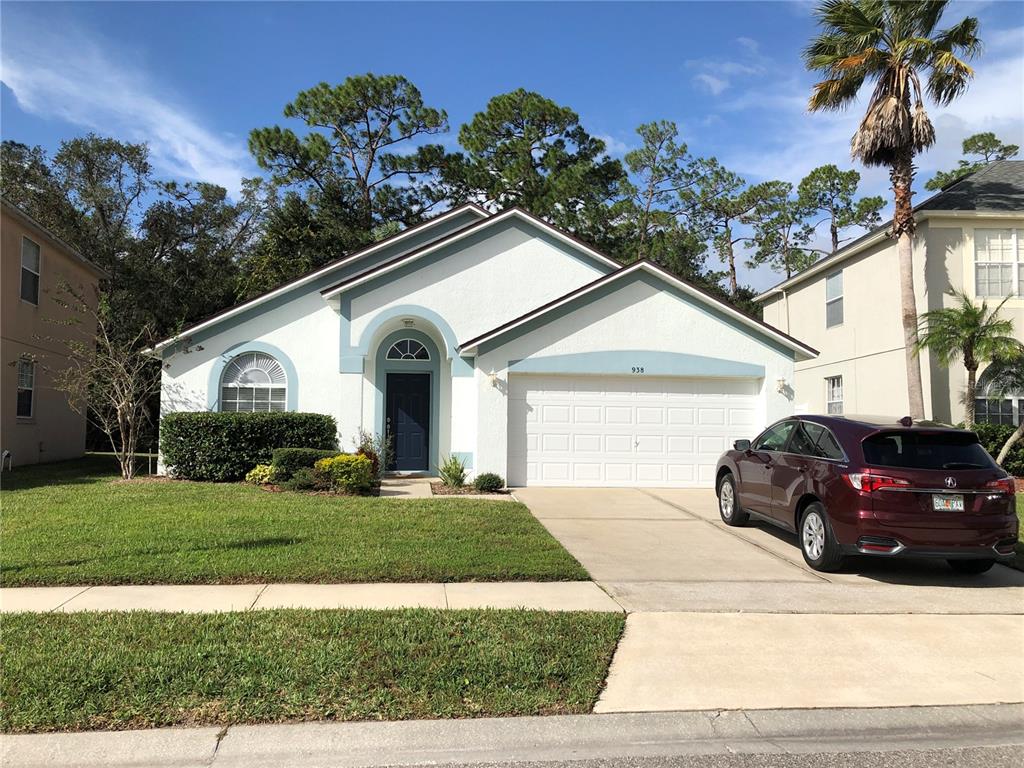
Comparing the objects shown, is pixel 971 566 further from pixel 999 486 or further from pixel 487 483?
pixel 487 483

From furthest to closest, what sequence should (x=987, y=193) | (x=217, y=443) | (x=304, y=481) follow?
(x=987, y=193) → (x=217, y=443) → (x=304, y=481)

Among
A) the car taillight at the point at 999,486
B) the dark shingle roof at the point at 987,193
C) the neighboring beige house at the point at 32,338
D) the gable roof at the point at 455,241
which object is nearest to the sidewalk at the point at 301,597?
the car taillight at the point at 999,486

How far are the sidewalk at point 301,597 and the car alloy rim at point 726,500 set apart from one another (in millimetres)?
4455

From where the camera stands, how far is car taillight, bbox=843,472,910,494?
24.3ft

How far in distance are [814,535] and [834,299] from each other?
1570 cm

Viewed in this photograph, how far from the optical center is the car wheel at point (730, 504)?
420 inches

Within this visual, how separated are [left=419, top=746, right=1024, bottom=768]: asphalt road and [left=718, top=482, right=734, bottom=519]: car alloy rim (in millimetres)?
6730

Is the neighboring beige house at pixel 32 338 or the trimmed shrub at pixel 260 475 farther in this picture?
the neighboring beige house at pixel 32 338

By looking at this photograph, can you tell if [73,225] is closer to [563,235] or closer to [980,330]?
[563,235]

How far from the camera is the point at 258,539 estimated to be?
345 inches

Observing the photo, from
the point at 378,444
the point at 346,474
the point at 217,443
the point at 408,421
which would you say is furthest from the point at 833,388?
the point at 217,443

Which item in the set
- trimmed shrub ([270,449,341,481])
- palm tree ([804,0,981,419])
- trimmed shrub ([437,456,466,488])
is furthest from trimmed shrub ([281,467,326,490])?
palm tree ([804,0,981,419])

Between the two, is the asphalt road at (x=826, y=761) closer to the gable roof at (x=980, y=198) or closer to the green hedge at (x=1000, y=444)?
the green hedge at (x=1000, y=444)

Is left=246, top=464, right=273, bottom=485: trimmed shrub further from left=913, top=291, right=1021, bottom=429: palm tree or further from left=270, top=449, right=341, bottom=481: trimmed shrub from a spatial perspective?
left=913, top=291, right=1021, bottom=429: palm tree
